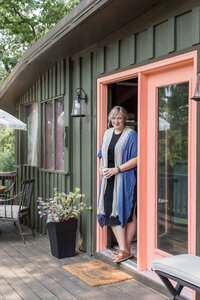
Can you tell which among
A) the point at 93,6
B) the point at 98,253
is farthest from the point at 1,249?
the point at 93,6

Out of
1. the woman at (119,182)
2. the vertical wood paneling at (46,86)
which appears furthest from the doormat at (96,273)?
the vertical wood paneling at (46,86)

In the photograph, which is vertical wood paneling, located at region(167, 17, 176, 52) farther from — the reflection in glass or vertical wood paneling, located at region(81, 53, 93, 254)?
vertical wood paneling, located at region(81, 53, 93, 254)

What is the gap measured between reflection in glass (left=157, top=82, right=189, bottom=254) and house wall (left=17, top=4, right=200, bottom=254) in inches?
16.4

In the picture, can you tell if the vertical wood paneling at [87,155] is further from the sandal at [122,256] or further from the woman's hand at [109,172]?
the sandal at [122,256]

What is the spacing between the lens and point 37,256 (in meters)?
4.52

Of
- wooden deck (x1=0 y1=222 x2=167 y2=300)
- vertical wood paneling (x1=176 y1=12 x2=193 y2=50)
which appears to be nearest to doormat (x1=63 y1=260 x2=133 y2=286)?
wooden deck (x1=0 y1=222 x2=167 y2=300)

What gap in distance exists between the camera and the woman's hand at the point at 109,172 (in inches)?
156

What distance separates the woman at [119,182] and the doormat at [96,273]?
0.55 ft

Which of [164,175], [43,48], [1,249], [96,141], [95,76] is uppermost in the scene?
[43,48]

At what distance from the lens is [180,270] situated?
7.59 ft

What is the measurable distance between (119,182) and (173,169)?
840mm

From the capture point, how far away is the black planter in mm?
4375

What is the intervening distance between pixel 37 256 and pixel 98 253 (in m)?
0.78

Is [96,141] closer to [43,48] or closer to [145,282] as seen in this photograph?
[43,48]
